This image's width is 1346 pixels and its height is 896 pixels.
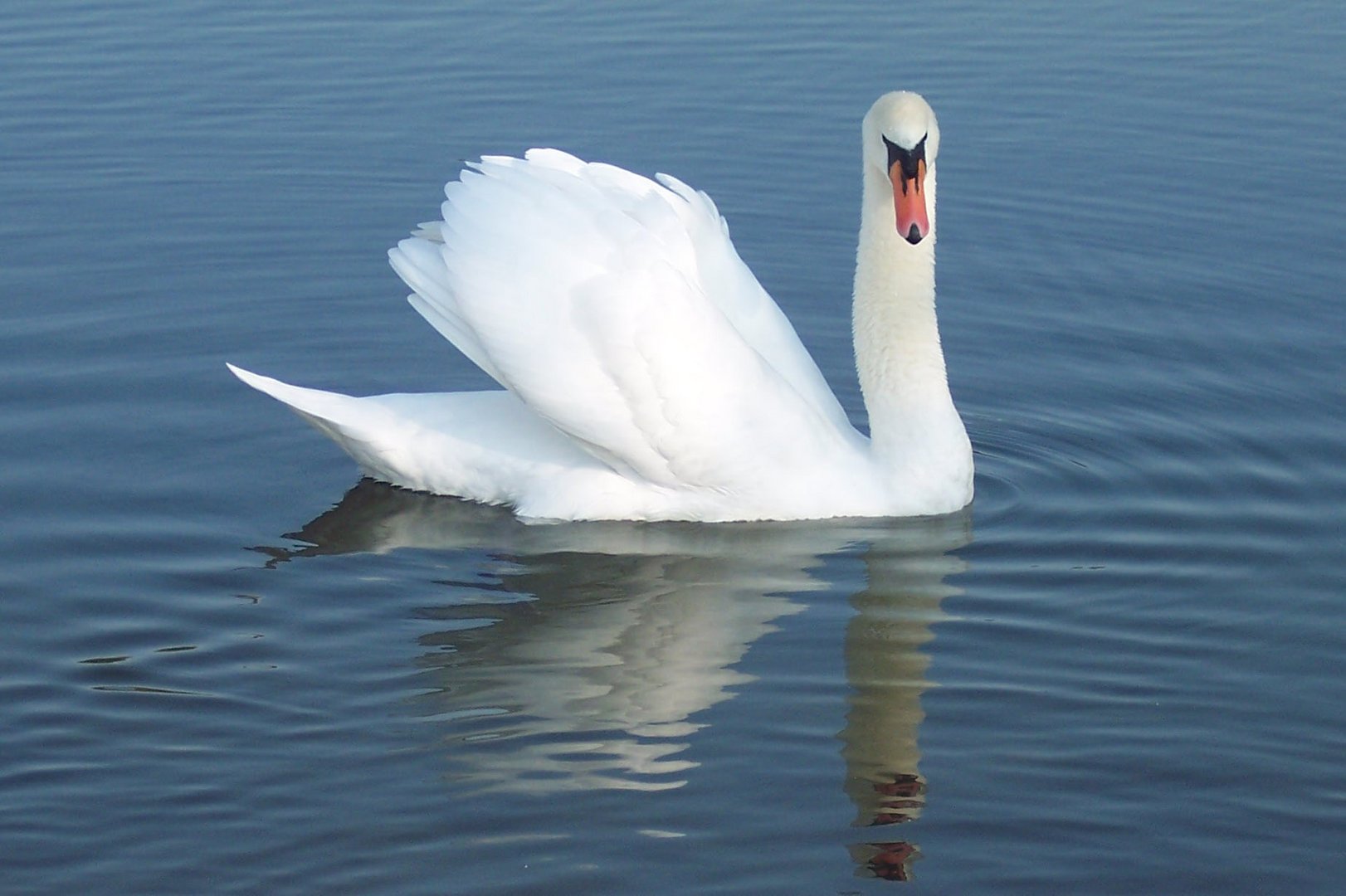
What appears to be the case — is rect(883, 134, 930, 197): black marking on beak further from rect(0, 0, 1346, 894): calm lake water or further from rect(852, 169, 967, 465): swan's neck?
rect(0, 0, 1346, 894): calm lake water

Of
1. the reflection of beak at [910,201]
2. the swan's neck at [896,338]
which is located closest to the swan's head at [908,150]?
the reflection of beak at [910,201]

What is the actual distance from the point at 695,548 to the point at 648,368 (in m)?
0.69

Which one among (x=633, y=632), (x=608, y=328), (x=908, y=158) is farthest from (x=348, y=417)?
(x=908, y=158)

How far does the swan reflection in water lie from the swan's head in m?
1.16

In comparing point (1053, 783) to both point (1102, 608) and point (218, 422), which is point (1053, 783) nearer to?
point (1102, 608)

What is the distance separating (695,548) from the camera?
768 cm

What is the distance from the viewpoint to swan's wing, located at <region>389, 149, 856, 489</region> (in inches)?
298

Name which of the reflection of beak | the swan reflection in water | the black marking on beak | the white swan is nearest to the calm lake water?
the swan reflection in water

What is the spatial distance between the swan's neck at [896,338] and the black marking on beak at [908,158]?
0.94 ft

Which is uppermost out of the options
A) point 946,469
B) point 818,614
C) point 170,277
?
point 170,277

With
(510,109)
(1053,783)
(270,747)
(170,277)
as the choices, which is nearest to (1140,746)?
(1053,783)

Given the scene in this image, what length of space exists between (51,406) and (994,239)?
4.99 metres

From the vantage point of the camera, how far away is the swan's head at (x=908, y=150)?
7652 millimetres

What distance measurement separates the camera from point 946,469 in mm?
7918
